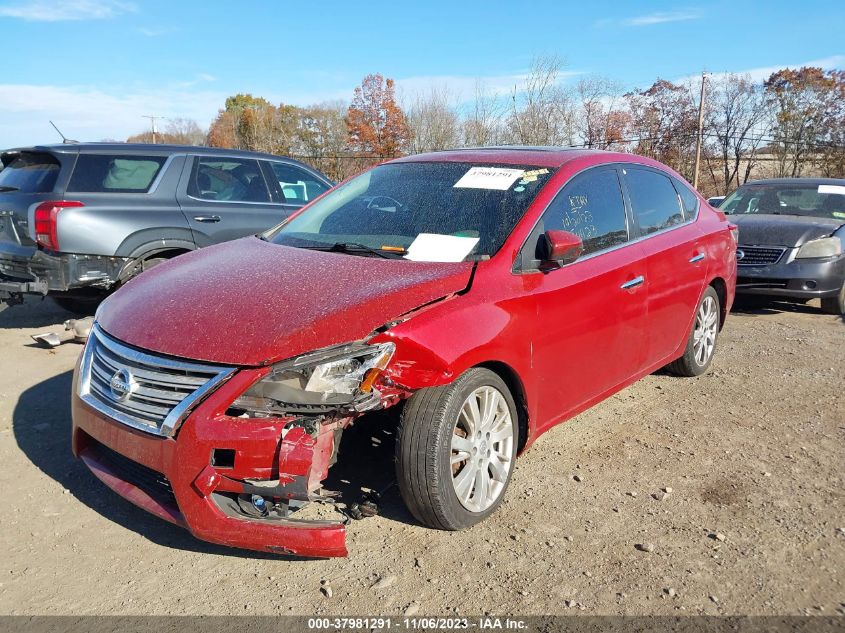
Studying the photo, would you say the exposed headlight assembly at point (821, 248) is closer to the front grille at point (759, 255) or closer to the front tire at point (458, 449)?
the front grille at point (759, 255)

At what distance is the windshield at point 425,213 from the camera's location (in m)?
3.50

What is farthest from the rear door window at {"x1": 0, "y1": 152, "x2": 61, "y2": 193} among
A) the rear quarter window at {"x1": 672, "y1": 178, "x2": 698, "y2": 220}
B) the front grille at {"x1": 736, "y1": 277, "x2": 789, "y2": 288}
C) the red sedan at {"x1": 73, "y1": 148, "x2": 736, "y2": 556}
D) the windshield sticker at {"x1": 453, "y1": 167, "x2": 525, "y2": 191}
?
the front grille at {"x1": 736, "y1": 277, "x2": 789, "y2": 288}

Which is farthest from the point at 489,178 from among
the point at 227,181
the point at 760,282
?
the point at 760,282

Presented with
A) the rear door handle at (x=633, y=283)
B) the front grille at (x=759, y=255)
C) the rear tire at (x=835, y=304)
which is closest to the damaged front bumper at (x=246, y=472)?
the rear door handle at (x=633, y=283)

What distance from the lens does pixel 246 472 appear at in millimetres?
2594

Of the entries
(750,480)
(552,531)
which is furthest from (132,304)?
(750,480)

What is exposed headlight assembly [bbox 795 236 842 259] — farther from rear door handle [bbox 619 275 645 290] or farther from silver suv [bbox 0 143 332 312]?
silver suv [bbox 0 143 332 312]

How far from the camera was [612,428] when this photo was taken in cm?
440

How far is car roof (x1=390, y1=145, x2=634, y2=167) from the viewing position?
4012mm

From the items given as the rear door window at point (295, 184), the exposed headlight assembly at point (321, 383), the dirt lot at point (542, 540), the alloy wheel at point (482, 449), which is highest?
the rear door window at point (295, 184)

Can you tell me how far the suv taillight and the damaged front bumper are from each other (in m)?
3.91

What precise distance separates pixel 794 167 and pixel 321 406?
34148 millimetres

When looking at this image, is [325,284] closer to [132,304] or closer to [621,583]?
[132,304]

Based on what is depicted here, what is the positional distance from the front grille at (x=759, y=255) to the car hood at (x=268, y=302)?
5902 mm
